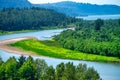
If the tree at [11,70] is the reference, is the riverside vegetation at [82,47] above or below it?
below

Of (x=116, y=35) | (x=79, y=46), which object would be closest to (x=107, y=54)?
(x=79, y=46)

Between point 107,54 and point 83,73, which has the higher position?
point 83,73

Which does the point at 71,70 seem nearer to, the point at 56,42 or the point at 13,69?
the point at 13,69

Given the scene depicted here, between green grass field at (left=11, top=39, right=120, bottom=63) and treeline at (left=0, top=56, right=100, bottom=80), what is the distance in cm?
4036

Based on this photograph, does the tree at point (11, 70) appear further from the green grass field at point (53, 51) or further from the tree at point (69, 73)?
the green grass field at point (53, 51)

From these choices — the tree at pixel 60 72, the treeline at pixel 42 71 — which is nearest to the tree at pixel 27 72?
the treeline at pixel 42 71

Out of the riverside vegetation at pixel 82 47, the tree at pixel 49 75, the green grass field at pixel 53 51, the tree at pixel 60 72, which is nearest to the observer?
the tree at pixel 60 72

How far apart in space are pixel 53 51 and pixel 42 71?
55.1m

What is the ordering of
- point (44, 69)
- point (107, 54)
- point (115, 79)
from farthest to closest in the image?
point (107, 54), point (115, 79), point (44, 69)

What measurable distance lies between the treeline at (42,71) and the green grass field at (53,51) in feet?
132

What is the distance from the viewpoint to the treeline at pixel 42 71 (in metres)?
51.1

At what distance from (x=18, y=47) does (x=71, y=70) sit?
7354 centimetres

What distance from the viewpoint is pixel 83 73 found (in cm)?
5128

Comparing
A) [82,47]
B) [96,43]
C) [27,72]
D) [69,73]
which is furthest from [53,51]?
[69,73]
